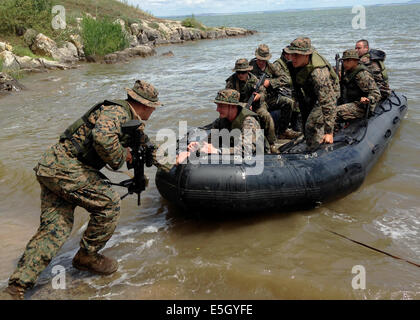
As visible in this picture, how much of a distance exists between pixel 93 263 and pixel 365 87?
188 inches

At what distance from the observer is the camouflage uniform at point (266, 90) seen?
18.4 ft

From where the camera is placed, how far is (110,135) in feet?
9.43

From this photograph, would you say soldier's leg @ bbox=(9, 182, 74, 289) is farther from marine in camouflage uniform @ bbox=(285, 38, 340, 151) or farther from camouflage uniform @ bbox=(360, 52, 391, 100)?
camouflage uniform @ bbox=(360, 52, 391, 100)

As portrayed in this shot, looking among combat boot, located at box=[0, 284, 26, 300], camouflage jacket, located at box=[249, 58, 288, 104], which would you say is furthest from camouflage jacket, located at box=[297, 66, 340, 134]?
combat boot, located at box=[0, 284, 26, 300]

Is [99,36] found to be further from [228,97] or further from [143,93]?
[143,93]

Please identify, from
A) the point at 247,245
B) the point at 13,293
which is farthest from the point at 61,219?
the point at 247,245

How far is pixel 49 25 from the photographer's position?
19.4 m

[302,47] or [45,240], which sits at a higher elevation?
[302,47]

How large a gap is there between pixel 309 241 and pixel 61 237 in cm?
242

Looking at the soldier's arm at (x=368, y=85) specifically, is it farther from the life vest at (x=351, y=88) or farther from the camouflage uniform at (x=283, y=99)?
the camouflage uniform at (x=283, y=99)

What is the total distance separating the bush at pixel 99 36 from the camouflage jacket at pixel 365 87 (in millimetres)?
16651

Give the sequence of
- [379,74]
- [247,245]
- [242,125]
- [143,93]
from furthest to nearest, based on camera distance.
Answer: [379,74] < [242,125] < [247,245] < [143,93]

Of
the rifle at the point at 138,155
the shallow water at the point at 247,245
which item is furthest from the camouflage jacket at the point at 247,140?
the rifle at the point at 138,155
